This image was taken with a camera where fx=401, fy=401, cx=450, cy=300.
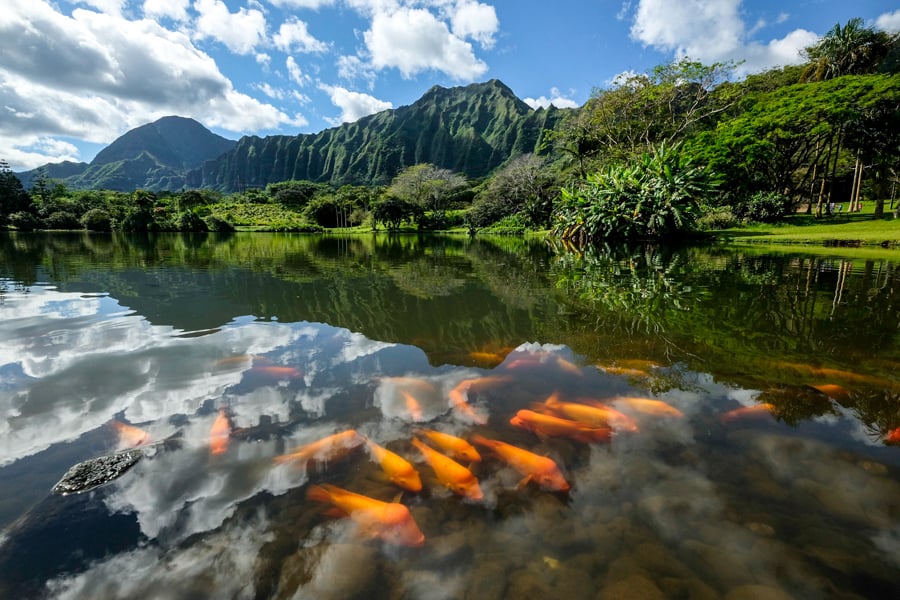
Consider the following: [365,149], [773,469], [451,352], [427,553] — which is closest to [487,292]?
[451,352]

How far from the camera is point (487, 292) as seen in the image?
30.6 feet

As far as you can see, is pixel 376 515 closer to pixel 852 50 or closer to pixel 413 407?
pixel 413 407

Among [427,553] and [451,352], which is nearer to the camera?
[427,553]

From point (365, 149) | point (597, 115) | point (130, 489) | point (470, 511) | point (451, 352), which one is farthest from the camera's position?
point (365, 149)

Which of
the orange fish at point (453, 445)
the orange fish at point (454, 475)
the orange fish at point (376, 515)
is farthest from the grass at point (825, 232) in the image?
the orange fish at point (376, 515)

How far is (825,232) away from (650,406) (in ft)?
94.0

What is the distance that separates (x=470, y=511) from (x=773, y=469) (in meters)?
2.00

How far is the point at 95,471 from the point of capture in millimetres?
2598

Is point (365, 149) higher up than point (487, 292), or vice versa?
point (365, 149)

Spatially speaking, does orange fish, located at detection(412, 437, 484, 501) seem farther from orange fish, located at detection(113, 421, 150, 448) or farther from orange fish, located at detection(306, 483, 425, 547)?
orange fish, located at detection(113, 421, 150, 448)

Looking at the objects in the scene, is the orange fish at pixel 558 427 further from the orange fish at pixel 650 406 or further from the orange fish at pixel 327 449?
the orange fish at pixel 327 449

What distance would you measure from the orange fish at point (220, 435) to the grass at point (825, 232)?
24.6 m

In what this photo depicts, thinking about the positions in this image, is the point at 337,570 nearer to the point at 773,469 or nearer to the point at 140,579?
the point at 140,579

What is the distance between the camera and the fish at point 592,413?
3.20m
